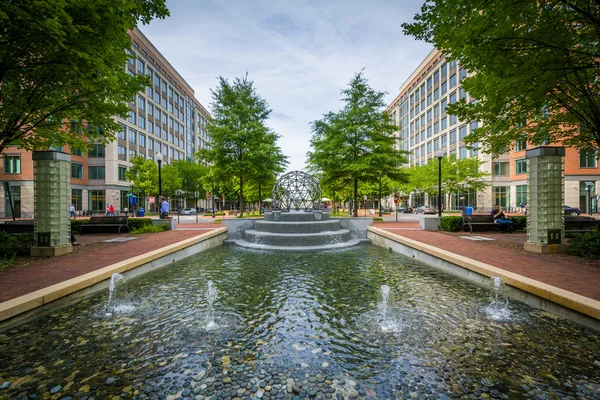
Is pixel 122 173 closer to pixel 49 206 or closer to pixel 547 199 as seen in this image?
pixel 49 206

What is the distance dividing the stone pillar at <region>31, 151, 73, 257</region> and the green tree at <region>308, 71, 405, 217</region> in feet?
57.9

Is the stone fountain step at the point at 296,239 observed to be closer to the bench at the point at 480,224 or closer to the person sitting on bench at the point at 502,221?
the bench at the point at 480,224

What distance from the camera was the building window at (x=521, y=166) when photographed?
4231 cm

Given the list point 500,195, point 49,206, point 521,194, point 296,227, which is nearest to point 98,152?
point 49,206

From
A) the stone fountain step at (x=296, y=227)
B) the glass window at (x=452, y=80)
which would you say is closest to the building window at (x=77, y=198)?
the stone fountain step at (x=296, y=227)

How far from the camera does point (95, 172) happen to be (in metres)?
44.2

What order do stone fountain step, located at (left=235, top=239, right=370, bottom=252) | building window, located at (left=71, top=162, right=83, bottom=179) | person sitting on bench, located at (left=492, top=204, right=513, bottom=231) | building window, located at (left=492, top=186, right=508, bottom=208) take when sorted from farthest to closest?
1. building window, located at (left=492, top=186, right=508, bottom=208)
2. building window, located at (left=71, top=162, right=83, bottom=179)
3. person sitting on bench, located at (left=492, top=204, right=513, bottom=231)
4. stone fountain step, located at (left=235, top=239, right=370, bottom=252)

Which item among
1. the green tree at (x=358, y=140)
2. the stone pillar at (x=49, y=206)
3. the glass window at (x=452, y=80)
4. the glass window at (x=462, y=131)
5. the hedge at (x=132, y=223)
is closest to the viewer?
Answer: the stone pillar at (x=49, y=206)

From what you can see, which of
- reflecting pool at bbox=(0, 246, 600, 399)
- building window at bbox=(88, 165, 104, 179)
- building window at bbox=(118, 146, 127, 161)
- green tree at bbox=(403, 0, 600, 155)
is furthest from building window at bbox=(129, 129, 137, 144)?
green tree at bbox=(403, 0, 600, 155)

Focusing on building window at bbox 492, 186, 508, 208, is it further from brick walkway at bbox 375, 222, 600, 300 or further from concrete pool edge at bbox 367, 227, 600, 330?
concrete pool edge at bbox 367, 227, 600, 330

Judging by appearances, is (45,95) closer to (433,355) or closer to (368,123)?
(433,355)

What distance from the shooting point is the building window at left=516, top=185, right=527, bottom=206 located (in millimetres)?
42531

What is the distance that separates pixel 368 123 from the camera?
24297 mm

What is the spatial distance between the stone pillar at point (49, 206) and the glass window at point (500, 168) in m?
53.0
